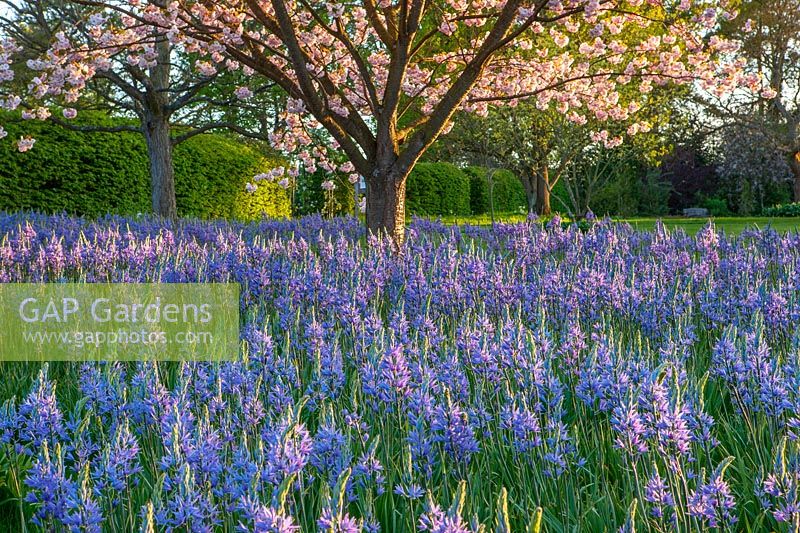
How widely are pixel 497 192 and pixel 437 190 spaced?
771cm

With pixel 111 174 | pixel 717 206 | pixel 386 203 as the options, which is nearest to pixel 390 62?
pixel 386 203

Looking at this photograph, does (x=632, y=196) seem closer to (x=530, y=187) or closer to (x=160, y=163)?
(x=530, y=187)

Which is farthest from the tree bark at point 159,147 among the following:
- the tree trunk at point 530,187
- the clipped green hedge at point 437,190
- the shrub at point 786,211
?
the shrub at point 786,211

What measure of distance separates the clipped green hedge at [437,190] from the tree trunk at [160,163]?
12.6 m

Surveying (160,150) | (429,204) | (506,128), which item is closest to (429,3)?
(160,150)

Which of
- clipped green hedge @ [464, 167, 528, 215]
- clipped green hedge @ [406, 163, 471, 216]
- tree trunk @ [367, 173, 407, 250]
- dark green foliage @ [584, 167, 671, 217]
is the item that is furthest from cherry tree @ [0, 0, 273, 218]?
dark green foliage @ [584, 167, 671, 217]

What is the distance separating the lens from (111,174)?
17.6 metres

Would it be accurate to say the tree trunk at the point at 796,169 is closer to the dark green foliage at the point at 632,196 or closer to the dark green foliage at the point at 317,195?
the dark green foliage at the point at 632,196

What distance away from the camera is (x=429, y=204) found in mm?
27344

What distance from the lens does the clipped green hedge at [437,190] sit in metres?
26.5

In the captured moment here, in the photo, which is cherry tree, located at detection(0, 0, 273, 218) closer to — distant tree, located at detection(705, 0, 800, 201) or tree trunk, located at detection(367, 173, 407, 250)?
tree trunk, located at detection(367, 173, 407, 250)

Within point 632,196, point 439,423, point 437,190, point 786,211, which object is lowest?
point 439,423

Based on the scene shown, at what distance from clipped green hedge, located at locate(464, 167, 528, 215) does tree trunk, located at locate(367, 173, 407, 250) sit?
21.1 m

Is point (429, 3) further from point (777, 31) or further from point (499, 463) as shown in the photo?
point (777, 31)
